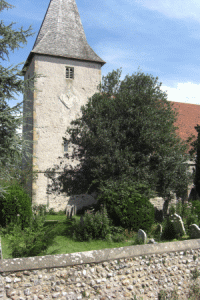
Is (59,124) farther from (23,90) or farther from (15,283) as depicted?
(15,283)

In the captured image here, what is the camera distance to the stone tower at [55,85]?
17047 millimetres

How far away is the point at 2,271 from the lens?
15.4 feet

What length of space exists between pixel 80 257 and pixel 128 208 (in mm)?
4010

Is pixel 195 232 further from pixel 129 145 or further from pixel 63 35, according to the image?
pixel 63 35

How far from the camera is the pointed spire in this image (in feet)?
60.5

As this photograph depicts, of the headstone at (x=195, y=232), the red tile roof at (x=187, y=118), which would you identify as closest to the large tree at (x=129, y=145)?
the headstone at (x=195, y=232)

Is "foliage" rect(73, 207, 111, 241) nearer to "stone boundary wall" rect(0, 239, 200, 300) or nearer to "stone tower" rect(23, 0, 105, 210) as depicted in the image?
"stone boundary wall" rect(0, 239, 200, 300)

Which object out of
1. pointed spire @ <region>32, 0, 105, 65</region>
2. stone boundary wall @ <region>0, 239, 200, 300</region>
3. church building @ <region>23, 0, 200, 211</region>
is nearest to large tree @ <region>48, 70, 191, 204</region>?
stone boundary wall @ <region>0, 239, 200, 300</region>

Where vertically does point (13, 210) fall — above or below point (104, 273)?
above

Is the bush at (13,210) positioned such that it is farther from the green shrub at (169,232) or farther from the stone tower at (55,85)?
the stone tower at (55,85)

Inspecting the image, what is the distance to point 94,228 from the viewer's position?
28.0ft

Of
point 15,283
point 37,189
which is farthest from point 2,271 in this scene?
point 37,189

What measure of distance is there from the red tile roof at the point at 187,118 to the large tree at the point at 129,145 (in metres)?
8.76

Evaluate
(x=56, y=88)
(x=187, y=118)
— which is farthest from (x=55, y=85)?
(x=187, y=118)
